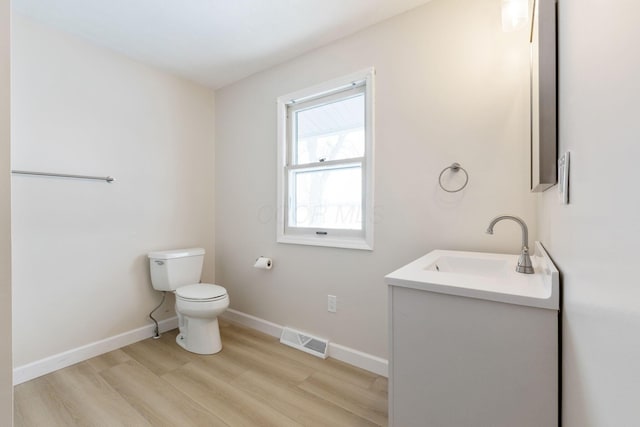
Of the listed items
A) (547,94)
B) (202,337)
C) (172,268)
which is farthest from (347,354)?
(547,94)

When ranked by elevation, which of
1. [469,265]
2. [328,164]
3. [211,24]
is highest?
[211,24]

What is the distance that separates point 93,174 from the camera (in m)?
2.08

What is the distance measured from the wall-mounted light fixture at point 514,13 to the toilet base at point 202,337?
8.37ft

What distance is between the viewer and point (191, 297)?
80.1 inches

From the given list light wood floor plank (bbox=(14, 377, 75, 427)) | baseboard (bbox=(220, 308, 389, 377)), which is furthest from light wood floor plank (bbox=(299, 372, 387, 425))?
light wood floor plank (bbox=(14, 377, 75, 427))

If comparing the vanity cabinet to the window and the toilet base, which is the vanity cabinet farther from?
the toilet base

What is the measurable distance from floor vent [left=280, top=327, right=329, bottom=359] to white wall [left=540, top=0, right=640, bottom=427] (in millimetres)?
1518

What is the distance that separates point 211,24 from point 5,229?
1666mm

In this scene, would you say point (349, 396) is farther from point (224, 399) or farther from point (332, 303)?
point (224, 399)

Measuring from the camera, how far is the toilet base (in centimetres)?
209

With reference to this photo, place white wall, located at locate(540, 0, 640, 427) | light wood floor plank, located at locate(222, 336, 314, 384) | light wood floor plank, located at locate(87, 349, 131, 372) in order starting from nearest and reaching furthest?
white wall, located at locate(540, 0, 640, 427) → light wood floor plank, located at locate(222, 336, 314, 384) → light wood floor plank, located at locate(87, 349, 131, 372)

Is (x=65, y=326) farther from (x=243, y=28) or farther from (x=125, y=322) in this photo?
(x=243, y=28)

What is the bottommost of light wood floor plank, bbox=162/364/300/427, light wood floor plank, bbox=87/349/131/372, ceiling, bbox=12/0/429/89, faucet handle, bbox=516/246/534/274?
light wood floor plank, bbox=87/349/131/372

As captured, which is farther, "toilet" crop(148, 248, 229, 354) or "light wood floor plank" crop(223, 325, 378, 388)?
"toilet" crop(148, 248, 229, 354)
